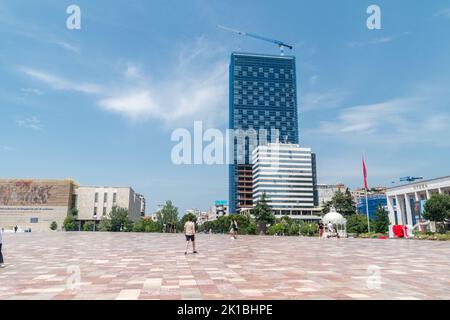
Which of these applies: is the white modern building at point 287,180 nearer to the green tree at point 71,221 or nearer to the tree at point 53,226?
the green tree at point 71,221

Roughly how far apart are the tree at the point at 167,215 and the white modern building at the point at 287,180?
3185 inches

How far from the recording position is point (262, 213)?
72.2m

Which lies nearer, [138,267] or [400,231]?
[138,267]

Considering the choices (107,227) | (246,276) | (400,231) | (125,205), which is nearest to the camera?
(246,276)

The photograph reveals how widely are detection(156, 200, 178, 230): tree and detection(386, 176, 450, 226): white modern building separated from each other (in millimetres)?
58428

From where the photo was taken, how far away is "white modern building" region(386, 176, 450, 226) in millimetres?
70188

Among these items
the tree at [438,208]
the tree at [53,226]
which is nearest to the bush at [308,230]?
the tree at [438,208]

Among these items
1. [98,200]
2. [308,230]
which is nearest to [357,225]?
[308,230]

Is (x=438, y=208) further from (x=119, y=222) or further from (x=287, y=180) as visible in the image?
(x=287, y=180)

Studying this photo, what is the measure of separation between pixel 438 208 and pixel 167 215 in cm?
6080

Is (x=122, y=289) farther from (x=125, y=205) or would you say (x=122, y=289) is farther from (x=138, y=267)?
(x=125, y=205)
